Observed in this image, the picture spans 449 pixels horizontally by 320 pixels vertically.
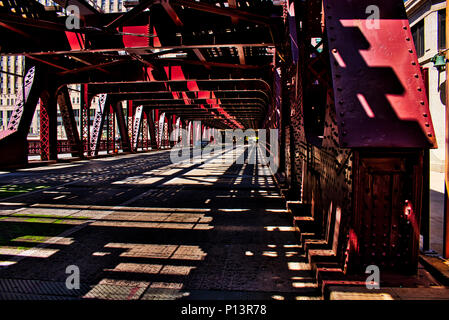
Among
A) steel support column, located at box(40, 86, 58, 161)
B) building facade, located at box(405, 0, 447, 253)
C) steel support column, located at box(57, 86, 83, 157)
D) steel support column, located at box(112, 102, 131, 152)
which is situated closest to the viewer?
building facade, located at box(405, 0, 447, 253)

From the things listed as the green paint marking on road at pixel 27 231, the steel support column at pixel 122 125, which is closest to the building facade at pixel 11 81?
the steel support column at pixel 122 125

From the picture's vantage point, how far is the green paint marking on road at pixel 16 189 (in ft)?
32.1

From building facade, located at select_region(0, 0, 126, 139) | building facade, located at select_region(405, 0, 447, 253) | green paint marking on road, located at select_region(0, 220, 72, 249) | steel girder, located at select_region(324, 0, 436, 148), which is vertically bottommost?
green paint marking on road, located at select_region(0, 220, 72, 249)

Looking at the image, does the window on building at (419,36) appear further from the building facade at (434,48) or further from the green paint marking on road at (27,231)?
the green paint marking on road at (27,231)

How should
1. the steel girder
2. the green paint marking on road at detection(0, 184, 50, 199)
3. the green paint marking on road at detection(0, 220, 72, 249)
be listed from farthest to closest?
the green paint marking on road at detection(0, 184, 50, 199) < the green paint marking on road at detection(0, 220, 72, 249) < the steel girder

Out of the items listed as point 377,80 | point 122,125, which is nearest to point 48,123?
point 122,125

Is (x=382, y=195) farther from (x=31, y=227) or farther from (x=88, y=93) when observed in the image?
(x=88, y=93)

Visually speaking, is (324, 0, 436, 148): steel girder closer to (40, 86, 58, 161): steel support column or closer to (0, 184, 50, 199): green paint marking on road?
(0, 184, 50, 199): green paint marking on road

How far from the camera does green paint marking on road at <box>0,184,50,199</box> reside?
32.1ft

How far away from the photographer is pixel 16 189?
34.7ft

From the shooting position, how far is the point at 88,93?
24.2 m

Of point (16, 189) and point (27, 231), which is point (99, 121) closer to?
point (16, 189)

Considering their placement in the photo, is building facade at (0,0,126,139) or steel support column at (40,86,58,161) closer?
steel support column at (40,86,58,161)

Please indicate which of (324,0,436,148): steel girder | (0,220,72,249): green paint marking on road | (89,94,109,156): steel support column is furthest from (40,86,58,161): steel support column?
(324,0,436,148): steel girder
